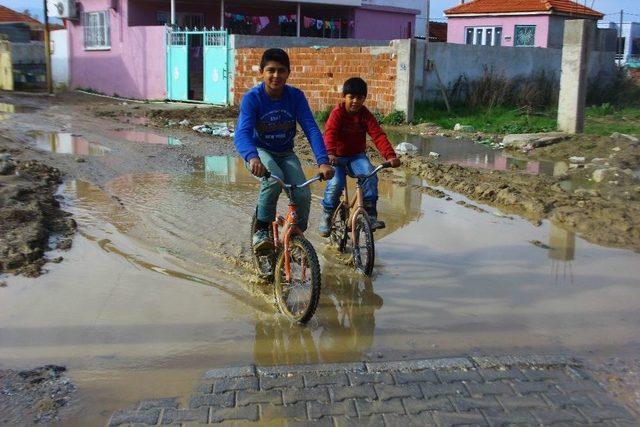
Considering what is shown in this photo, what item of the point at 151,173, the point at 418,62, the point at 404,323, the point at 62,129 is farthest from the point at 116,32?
the point at 404,323

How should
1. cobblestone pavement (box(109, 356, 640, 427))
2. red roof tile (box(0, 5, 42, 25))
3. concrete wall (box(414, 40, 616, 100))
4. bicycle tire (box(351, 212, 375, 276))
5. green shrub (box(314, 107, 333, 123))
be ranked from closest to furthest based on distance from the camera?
cobblestone pavement (box(109, 356, 640, 427)) → bicycle tire (box(351, 212, 375, 276)) → green shrub (box(314, 107, 333, 123)) → concrete wall (box(414, 40, 616, 100)) → red roof tile (box(0, 5, 42, 25))

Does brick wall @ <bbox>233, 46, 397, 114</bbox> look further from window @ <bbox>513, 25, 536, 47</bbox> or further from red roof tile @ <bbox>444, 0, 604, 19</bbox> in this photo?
window @ <bbox>513, 25, 536, 47</bbox>

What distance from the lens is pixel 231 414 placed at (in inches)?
131

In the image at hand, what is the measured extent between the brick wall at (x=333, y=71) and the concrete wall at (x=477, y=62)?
94cm

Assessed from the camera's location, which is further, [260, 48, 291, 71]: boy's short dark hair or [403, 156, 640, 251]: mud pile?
[403, 156, 640, 251]: mud pile

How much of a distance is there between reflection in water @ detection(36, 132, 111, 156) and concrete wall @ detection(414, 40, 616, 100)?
321 inches

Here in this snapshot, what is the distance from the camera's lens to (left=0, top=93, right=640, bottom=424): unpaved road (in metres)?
4.52

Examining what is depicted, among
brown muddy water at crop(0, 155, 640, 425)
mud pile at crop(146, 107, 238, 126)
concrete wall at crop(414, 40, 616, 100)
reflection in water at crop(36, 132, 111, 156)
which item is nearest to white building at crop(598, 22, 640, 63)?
concrete wall at crop(414, 40, 616, 100)

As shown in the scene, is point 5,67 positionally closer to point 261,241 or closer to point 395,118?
point 395,118

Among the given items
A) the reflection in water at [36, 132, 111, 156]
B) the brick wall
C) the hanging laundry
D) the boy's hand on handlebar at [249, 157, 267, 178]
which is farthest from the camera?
the hanging laundry

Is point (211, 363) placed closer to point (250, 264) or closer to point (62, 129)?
point (250, 264)

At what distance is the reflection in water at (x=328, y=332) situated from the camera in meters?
4.21

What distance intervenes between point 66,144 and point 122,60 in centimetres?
1308

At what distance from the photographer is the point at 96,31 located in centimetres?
2634
